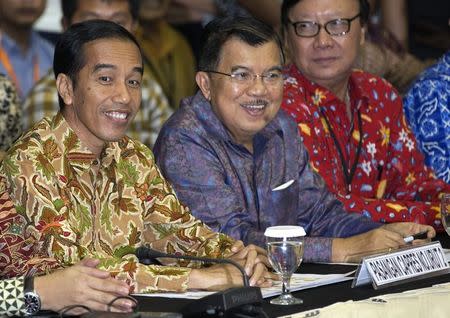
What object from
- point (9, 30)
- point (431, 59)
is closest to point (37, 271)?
point (9, 30)

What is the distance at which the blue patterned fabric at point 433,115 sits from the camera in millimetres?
4047

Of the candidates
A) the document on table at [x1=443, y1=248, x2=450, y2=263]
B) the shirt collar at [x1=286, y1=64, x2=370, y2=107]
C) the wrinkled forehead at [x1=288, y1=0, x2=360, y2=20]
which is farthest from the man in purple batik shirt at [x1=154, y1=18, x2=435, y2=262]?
the wrinkled forehead at [x1=288, y1=0, x2=360, y2=20]

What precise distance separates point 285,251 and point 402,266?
13.2 inches

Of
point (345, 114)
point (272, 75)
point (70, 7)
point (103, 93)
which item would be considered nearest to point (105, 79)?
point (103, 93)

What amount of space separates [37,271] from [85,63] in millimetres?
587

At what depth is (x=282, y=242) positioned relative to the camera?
2617 mm

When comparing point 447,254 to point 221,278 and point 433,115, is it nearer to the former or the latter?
point 221,278

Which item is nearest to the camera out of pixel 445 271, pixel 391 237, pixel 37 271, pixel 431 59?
pixel 37 271

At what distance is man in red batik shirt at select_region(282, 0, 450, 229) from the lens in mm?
3793

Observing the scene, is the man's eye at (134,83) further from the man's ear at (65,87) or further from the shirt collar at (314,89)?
the shirt collar at (314,89)

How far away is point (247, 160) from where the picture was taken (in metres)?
3.38

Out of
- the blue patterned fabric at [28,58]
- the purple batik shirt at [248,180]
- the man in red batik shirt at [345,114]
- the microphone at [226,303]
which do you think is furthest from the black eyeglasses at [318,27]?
the blue patterned fabric at [28,58]

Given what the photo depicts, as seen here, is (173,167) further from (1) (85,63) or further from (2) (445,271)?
(2) (445,271)

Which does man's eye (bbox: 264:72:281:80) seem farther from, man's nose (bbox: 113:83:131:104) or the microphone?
the microphone
